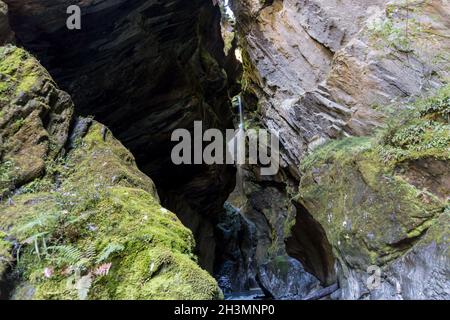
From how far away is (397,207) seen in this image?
700cm

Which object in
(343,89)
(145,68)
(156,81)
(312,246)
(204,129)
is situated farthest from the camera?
(204,129)

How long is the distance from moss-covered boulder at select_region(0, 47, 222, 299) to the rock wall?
14.4ft

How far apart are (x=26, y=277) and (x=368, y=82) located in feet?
28.7

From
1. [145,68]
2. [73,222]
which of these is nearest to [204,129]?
[145,68]

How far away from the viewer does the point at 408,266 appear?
21.0ft

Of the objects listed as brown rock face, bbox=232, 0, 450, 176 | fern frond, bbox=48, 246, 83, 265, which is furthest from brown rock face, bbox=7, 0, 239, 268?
fern frond, bbox=48, 246, 83, 265

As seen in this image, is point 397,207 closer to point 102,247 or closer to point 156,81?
point 102,247

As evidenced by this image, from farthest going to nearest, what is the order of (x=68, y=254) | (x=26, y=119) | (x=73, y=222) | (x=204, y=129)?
(x=204, y=129) < (x=26, y=119) < (x=73, y=222) < (x=68, y=254)

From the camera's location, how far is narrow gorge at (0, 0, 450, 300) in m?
3.86

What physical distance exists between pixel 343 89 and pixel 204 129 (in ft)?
21.6

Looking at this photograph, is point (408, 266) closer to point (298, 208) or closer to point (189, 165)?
point (298, 208)
